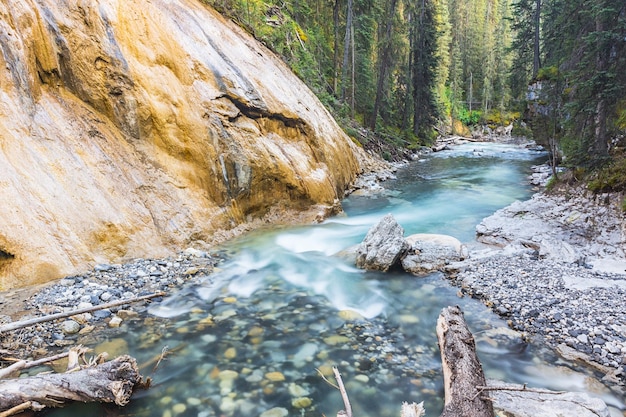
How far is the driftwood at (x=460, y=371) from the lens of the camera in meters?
3.03

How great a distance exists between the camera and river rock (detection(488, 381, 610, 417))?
122 inches

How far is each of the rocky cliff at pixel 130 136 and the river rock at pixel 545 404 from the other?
5598 millimetres

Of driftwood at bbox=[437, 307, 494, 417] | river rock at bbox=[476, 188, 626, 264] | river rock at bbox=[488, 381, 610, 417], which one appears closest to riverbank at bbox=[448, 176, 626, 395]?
river rock at bbox=[476, 188, 626, 264]

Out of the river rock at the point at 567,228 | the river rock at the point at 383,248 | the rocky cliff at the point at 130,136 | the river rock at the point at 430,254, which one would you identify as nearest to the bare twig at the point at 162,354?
the rocky cliff at the point at 130,136

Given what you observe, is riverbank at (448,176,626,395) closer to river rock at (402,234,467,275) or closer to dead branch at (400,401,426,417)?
river rock at (402,234,467,275)

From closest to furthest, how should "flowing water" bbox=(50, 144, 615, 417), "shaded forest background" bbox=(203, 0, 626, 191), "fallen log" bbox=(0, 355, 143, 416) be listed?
"fallen log" bbox=(0, 355, 143, 416)
"flowing water" bbox=(50, 144, 615, 417)
"shaded forest background" bbox=(203, 0, 626, 191)

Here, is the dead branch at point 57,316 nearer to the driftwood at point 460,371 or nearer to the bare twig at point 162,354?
the bare twig at point 162,354

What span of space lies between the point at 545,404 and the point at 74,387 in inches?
158

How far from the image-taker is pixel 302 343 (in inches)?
174

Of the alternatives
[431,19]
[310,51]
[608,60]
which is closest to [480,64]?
[431,19]

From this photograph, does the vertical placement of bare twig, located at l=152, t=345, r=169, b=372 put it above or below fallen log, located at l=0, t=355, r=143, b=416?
below

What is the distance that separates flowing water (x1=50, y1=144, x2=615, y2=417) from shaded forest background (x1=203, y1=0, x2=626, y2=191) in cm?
512

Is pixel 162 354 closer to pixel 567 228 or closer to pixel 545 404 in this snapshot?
pixel 545 404

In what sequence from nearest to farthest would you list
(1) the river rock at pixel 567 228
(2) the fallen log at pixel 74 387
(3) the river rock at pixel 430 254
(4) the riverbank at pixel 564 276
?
(2) the fallen log at pixel 74 387
(4) the riverbank at pixel 564 276
(1) the river rock at pixel 567 228
(3) the river rock at pixel 430 254
